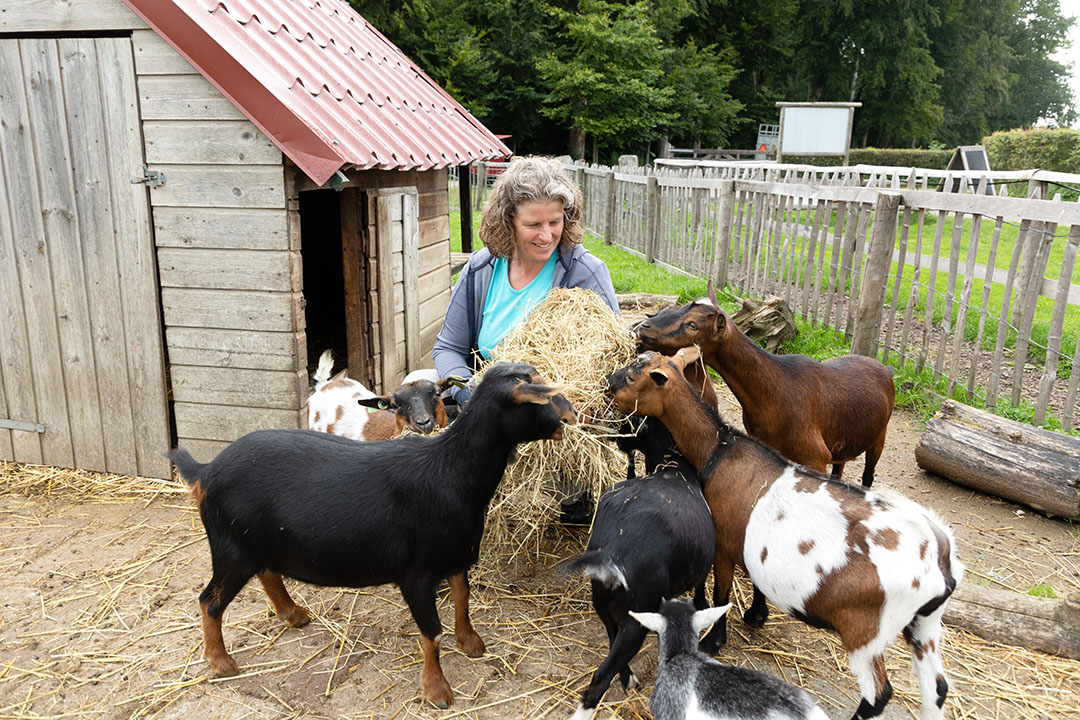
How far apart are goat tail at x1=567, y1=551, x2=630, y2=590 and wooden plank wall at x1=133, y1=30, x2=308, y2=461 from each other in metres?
2.79

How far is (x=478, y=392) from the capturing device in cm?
322

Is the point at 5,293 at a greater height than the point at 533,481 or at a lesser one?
greater

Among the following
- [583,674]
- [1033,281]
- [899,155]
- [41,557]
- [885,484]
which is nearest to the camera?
[583,674]

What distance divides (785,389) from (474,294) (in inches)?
77.0

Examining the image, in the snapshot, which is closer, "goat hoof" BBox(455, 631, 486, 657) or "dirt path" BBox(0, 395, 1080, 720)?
"dirt path" BBox(0, 395, 1080, 720)

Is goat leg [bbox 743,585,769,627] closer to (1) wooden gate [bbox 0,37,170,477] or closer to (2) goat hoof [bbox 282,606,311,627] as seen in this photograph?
(2) goat hoof [bbox 282,606,311,627]

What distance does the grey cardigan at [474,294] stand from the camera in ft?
14.3

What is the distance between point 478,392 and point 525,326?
0.92m

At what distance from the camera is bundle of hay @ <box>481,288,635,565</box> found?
12.1ft

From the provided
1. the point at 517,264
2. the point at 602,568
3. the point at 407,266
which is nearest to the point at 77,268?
the point at 407,266

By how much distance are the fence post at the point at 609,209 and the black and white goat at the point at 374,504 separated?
15.3 meters

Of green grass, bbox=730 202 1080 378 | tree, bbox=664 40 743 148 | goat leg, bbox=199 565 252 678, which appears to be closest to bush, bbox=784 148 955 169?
tree, bbox=664 40 743 148

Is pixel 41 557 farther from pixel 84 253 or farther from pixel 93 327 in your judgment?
pixel 84 253

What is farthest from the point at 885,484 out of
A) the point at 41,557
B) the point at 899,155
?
the point at 899,155
